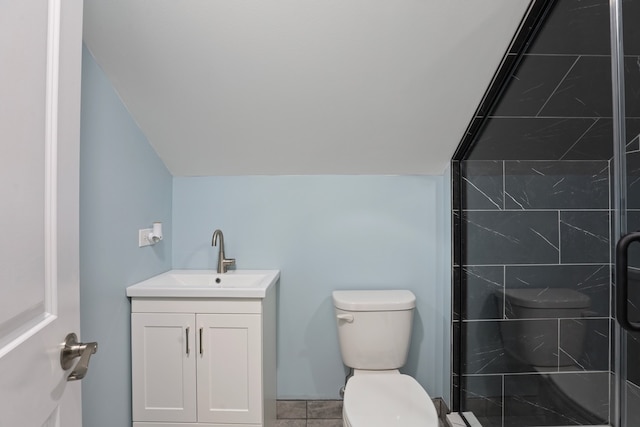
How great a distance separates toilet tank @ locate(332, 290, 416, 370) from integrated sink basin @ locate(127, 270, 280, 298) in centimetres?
43

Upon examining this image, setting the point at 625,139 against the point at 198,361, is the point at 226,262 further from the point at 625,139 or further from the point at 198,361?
the point at 625,139

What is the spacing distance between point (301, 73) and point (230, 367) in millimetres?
1295

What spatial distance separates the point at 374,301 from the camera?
1.79 metres

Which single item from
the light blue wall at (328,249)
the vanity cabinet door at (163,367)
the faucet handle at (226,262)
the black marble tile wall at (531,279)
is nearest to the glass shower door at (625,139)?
the black marble tile wall at (531,279)

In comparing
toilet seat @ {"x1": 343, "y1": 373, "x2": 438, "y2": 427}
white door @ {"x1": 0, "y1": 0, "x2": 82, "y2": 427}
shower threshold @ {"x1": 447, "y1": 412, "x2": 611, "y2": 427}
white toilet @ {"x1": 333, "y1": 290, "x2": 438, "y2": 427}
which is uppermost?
white door @ {"x1": 0, "y1": 0, "x2": 82, "y2": 427}

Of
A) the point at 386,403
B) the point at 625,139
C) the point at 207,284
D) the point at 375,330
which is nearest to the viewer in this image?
the point at 625,139

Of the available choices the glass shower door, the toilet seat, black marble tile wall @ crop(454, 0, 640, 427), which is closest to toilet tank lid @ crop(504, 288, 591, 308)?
black marble tile wall @ crop(454, 0, 640, 427)

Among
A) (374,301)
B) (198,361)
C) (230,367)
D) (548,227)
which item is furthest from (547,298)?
(198,361)

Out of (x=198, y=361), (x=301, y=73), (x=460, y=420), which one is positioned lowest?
(x=460, y=420)

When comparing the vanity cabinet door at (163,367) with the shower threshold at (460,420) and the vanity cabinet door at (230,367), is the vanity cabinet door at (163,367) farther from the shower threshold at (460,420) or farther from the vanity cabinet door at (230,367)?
the shower threshold at (460,420)

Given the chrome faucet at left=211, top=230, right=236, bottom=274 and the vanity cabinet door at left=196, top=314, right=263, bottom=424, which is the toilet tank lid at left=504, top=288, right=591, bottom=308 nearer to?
the vanity cabinet door at left=196, top=314, right=263, bottom=424

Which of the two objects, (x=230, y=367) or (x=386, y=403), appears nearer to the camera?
(x=386, y=403)

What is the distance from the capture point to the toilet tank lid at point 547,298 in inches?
58.7

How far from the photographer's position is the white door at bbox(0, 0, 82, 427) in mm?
540
